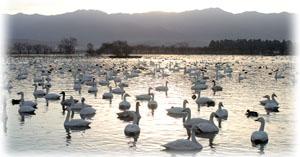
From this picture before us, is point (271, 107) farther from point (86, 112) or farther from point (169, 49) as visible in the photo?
point (169, 49)

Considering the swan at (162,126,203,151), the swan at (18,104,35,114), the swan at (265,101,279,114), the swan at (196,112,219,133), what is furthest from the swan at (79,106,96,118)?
the swan at (265,101,279,114)

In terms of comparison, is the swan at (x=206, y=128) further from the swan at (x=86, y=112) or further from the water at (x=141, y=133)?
the swan at (x=86, y=112)

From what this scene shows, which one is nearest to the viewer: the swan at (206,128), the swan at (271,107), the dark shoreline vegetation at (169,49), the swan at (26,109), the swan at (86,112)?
the swan at (206,128)

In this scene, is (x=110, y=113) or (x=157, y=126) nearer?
(x=157, y=126)

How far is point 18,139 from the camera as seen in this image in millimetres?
13523

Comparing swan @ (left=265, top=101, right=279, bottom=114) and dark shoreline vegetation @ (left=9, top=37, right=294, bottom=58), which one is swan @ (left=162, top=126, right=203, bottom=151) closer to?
swan @ (left=265, top=101, right=279, bottom=114)

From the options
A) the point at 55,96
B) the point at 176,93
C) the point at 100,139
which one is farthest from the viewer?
the point at 176,93

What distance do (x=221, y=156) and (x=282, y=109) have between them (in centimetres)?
879

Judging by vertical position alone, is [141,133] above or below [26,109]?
below

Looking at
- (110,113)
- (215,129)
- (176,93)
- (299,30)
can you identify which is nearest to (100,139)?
(215,129)

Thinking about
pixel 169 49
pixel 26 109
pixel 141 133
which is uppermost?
pixel 169 49

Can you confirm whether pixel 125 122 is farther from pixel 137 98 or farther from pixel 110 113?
pixel 137 98

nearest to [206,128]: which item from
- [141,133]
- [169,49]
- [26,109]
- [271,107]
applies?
[141,133]

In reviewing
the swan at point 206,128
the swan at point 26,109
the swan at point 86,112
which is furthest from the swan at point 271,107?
the swan at point 26,109
